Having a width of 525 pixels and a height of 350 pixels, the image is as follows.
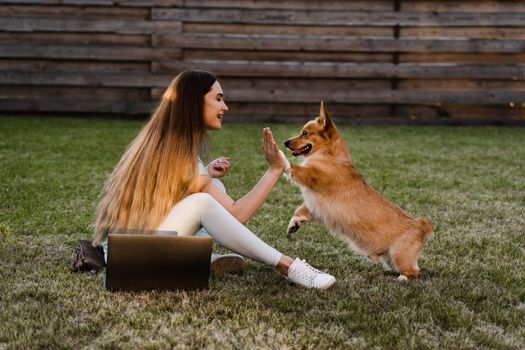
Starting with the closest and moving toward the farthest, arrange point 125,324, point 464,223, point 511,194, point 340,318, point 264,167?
point 125,324
point 340,318
point 464,223
point 511,194
point 264,167

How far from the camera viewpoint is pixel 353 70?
8.82 meters

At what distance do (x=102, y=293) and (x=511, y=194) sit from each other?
335cm

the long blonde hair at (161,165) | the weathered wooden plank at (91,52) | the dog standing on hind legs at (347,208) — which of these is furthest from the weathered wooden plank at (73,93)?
the long blonde hair at (161,165)

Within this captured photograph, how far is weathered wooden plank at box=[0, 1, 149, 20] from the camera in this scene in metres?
8.70

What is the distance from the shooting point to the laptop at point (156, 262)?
92.1 inches

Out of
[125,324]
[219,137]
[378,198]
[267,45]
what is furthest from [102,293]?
[267,45]

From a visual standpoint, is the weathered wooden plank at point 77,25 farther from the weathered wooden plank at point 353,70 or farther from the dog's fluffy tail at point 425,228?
the dog's fluffy tail at point 425,228

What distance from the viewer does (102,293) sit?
2.39m

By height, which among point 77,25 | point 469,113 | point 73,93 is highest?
point 77,25

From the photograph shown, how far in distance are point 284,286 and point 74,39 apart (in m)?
7.01

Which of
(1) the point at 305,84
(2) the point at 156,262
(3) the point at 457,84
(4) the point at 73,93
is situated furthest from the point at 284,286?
(3) the point at 457,84

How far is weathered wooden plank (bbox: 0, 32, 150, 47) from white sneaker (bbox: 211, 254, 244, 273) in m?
6.47

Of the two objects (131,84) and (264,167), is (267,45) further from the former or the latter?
(264,167)

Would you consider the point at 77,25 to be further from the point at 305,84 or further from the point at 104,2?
the point at 305,84
